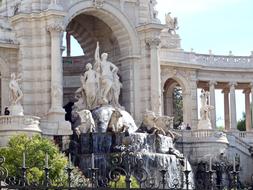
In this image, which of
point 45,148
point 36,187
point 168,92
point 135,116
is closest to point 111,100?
point 135,116

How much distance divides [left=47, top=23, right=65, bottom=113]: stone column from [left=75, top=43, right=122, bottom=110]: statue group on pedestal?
1851mm

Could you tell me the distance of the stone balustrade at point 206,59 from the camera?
50688 millimetres

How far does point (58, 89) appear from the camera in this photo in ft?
128

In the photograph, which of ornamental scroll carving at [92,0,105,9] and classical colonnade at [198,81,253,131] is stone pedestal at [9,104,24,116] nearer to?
ornamental scroll carving at [92,0,105,9]

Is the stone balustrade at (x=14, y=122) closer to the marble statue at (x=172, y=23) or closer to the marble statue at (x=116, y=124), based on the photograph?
the marble statue at (x=116, y=124)

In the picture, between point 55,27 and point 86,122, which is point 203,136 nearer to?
point 86,122

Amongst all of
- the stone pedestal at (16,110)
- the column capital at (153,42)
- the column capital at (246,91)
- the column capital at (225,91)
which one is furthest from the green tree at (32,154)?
the column capital at (246,91)

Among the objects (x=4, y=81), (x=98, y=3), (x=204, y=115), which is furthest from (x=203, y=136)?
(x=4, y=81)

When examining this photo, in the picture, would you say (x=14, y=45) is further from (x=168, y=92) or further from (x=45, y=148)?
(x=168, y=92)

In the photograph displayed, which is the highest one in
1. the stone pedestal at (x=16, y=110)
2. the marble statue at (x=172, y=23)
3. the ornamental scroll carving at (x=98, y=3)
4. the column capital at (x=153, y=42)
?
the marble statue at (x=172, y=23)

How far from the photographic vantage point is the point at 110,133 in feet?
119

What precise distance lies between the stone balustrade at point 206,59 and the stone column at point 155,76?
547 cm

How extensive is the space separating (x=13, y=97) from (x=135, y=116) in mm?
10203

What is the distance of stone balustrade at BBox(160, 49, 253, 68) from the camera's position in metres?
50.7
